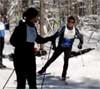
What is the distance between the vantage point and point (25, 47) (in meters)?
8.28

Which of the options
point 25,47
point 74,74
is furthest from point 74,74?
point 25,47

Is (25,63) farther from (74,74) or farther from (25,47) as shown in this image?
(74,74)

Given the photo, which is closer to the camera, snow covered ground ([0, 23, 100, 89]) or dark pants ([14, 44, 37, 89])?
dark pants ([14, 44, 37, 89])

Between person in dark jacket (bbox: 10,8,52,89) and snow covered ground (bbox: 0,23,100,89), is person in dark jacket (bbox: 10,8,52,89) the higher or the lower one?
the higher one

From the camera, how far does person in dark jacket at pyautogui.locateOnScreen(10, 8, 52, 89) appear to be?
820 cm

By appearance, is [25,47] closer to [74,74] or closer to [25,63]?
[25,63]

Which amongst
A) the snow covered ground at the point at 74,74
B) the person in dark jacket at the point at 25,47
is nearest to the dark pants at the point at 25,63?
the person in dark jacket at the point at 25,47

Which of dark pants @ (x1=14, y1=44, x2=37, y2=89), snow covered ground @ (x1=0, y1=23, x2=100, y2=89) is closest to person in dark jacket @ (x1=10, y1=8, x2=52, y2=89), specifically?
dark pants @ (x1=14, y1=44, x2=37, y2=89)

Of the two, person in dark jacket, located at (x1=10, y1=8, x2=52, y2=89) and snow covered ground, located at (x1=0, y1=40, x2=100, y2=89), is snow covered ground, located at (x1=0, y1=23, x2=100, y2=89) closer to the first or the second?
snow covered ground, located at (x1=0, y1=40, x2=100, y2=89)

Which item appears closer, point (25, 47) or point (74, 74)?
point (25, 47)

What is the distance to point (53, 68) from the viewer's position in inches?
614

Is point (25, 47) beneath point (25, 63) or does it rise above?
above

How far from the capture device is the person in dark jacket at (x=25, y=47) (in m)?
8.20

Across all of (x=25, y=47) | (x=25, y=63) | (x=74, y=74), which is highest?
(x=25, y=47)
